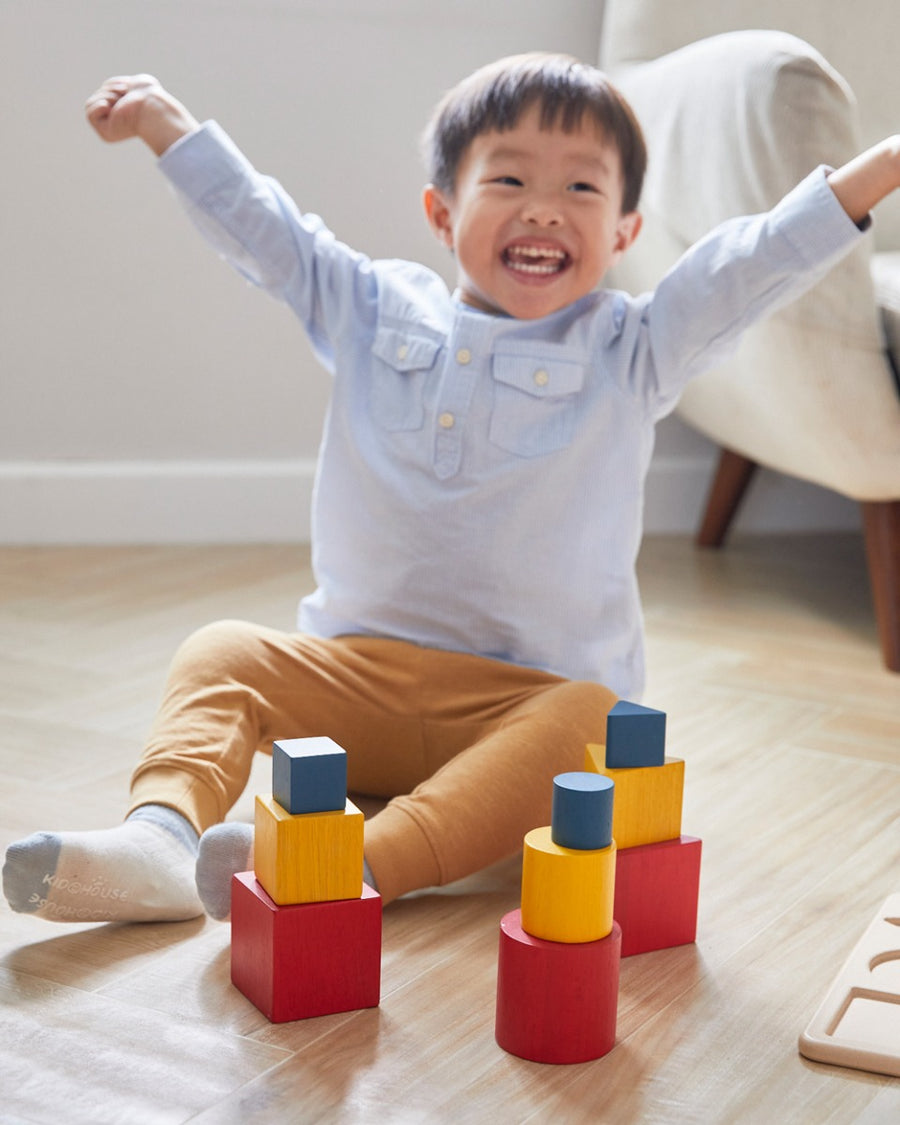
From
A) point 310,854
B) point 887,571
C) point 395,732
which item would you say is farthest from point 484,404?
point 887,571

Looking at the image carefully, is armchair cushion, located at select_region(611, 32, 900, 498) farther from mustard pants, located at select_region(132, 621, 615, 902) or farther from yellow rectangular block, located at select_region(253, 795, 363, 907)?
yellow rectangular block, located at select_region(253, 795, 363, 907)

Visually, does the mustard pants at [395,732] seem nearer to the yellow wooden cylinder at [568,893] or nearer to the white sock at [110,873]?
the white sock at [110,873]

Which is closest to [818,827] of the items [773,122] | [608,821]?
[608,821]

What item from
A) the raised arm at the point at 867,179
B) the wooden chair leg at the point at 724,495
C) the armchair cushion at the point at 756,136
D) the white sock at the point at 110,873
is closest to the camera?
the white sock at the point at 110,873

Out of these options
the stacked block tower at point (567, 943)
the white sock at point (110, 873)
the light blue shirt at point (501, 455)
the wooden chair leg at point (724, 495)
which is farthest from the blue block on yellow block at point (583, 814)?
the wooden chair leg at point (724, 495)

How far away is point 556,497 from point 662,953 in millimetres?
376

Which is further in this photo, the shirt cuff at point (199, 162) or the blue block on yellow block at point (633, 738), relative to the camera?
the shirt cuff at point (199, 162)

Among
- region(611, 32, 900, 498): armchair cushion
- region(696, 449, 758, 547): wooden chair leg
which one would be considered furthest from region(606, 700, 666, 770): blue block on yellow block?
region(696, 449, 758, 547): wooden chair leg

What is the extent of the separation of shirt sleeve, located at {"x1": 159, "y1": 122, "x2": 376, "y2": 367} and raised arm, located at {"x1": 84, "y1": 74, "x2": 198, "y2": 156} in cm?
2

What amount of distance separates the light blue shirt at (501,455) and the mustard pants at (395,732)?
48mm

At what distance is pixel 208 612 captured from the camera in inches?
63.7

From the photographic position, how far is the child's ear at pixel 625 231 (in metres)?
1.16

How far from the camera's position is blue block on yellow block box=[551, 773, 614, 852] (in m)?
0.72

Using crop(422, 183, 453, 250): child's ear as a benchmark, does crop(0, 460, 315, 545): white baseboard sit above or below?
below
